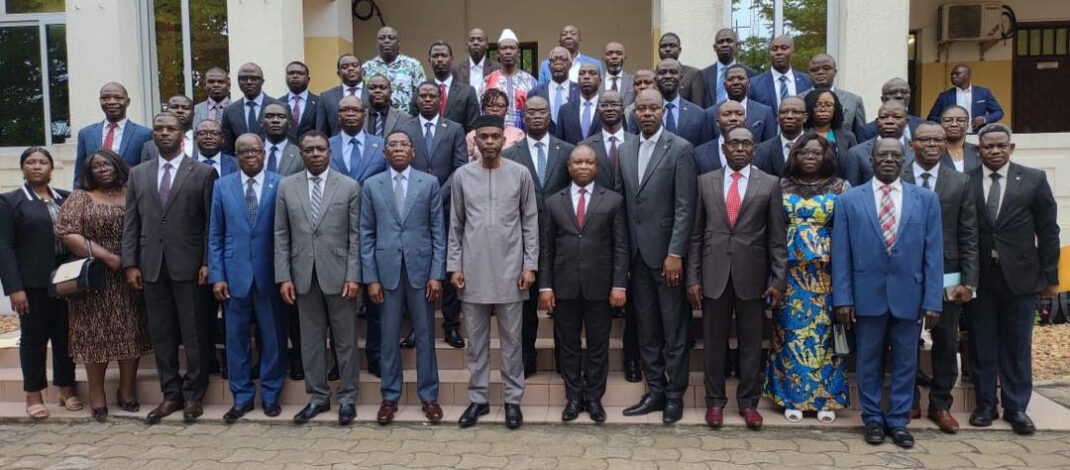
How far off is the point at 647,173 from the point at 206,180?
316 cm

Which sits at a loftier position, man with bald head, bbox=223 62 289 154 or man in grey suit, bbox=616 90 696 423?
man with bald head, bbox=223 62 289 154

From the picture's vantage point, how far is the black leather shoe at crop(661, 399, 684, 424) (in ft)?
18.3

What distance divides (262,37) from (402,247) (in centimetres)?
501

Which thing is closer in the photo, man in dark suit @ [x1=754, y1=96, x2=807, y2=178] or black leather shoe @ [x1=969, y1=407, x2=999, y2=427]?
black leather shoe @ [x1=969, y1=407, x2=999, y2=427]

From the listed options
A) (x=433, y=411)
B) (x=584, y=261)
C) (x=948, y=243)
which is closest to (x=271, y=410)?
(x=433, y=411)

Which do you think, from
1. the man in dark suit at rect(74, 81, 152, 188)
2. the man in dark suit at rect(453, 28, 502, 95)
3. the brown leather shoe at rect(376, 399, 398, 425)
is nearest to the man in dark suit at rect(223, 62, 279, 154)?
the man in dark suit at rect(74, 81, 152, 188)

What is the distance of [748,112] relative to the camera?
Answer: 21.3 feet

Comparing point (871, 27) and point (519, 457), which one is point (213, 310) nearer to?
point (519, 457)

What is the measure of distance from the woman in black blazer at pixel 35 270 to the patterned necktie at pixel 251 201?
1522 millimetres

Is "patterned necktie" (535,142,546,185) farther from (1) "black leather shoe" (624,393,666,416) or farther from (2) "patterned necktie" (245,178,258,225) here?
(2) "patterned necktie" (245,178,258,225)

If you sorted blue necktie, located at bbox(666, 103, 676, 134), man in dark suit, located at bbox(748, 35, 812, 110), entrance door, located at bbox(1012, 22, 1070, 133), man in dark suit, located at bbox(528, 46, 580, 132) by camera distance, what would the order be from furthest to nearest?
1. entrance door, located at bbox(1012, 22, 1070, 133)
2. man in dark suit, located at bbox(528, 46, 580, 132)
3. man in dark suit, located at bbox(748, 35, 812, 110)
4. blue necktie, located at bbox(666, 103, 676, 134)

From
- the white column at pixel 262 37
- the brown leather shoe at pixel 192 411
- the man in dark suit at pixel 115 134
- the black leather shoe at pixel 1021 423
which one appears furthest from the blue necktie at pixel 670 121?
the white column at pixel 262 37

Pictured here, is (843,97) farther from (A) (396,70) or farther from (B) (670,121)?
(A) (396,70)

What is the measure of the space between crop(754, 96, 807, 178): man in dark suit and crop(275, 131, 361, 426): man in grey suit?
301 cm
